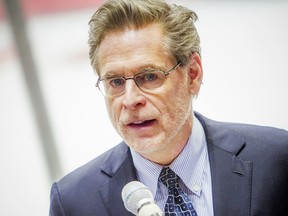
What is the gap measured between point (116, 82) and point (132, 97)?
0.31 feet

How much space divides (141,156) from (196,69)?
37 cm

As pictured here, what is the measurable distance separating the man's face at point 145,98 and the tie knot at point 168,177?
0.13ft

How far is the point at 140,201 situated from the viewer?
941 millimetres

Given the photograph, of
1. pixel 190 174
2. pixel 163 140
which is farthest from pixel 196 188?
pixel 163 140

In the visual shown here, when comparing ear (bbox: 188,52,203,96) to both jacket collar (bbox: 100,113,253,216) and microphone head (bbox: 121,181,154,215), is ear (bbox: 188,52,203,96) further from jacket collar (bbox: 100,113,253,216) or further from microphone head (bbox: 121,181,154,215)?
microphone head (bbox: 121,181,154,215)

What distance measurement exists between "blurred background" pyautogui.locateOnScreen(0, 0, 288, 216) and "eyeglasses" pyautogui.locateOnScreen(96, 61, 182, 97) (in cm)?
88

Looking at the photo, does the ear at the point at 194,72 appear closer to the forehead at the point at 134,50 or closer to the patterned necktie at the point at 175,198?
the forehead at the point at 134,50

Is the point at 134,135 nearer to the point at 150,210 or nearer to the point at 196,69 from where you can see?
the point at 196,69

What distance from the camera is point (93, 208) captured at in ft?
4.76

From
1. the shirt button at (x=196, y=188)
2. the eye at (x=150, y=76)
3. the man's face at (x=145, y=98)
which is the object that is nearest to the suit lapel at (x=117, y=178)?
the man's face at (x=145, y=98)

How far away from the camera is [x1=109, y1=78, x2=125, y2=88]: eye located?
1376mm

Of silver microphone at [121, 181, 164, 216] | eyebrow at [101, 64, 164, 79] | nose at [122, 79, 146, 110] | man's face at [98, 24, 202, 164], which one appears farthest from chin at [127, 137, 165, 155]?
silver microphone at [121, 181, 164, 216]

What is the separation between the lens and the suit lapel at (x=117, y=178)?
56.2 inches

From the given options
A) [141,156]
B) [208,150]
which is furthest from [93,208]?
[208,150]
